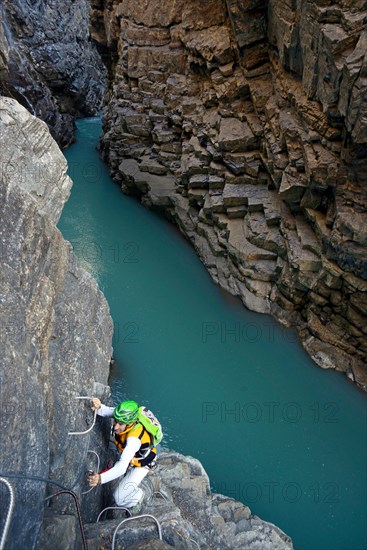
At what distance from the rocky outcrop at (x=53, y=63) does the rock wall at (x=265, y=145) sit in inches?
280

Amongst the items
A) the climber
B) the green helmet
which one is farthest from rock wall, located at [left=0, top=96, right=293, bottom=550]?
the green helmet

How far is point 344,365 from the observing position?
10258 mm

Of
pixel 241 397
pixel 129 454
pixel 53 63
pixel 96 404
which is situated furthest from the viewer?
pixel 53 63

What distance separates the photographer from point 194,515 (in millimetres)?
6512

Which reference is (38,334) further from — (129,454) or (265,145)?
(265,145)

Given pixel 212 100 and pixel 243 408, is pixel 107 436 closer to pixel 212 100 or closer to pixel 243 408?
pixel 243 408

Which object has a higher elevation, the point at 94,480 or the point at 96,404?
the point at 96,404

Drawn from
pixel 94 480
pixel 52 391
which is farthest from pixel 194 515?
pixel 52 391

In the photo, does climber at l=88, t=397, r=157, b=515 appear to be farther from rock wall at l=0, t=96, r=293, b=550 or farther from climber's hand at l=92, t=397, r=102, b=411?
rock wall at l=0, t=96, r=293, b=550

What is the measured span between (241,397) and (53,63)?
2447 centimetres

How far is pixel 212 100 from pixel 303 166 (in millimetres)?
5021

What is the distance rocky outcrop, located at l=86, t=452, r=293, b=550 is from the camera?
4809 mm

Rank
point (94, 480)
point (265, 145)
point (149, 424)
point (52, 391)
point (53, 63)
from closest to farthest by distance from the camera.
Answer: point (94, 480)
point (52, 391)
point (149, 424)
point (265, 145)
point (53, 63)

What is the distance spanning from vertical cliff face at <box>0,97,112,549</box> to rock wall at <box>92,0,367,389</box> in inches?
237
